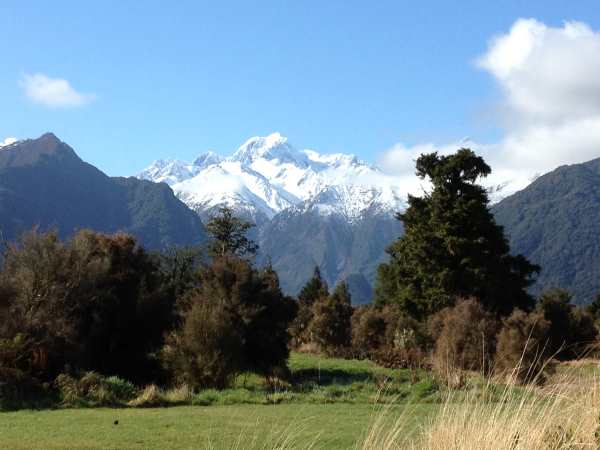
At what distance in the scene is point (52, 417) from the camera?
1267cm

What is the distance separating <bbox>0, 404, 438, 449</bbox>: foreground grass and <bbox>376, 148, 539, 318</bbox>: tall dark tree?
2004cm

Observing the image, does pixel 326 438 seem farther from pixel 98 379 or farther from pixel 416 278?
pixel 416 278

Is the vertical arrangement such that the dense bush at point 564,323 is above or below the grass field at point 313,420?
below

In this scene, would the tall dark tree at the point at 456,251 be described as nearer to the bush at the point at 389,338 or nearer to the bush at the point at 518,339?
the bush at the point at 389,338

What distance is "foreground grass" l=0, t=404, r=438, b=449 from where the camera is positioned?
897 centimetres

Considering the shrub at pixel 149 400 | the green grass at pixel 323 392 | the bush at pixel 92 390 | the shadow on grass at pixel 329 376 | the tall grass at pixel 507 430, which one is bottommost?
the shadow on grass at pixel 329 376

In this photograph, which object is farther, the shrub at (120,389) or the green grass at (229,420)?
the shrub at (120,389)

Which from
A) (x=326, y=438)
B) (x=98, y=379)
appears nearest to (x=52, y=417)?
(x=98, y=379)

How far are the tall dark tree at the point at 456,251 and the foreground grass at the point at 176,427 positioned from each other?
20044 mm

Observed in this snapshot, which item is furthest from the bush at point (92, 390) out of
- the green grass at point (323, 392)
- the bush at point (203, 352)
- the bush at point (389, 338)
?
the bush at point (389, 338)

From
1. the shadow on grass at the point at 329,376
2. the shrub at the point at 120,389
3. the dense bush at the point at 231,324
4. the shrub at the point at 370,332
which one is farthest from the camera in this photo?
the shrub at the point at 370,332

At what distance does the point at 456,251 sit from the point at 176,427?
976 inches

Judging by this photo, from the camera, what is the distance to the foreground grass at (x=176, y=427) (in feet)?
29.4

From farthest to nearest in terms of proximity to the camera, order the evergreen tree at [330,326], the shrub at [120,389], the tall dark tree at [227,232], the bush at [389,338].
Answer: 1. the tall dark tree at [227,232]
2. the evergreen tree at [330,326]
3. the bush at [389,338]
4. the shrub at [120,389]
